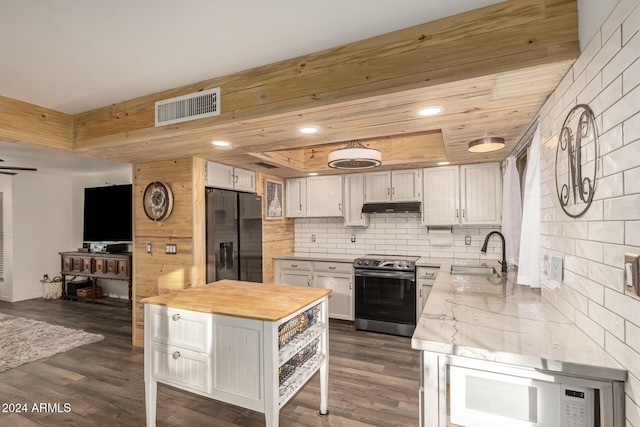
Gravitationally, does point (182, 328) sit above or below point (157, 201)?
below

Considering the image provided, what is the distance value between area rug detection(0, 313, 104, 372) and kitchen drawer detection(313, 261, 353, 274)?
9.52 ft

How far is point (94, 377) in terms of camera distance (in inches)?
115

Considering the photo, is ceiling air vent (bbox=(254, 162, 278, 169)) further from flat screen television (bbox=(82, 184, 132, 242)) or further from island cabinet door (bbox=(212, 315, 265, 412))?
flat screen television (bbox=(82, 184, 132, 242))

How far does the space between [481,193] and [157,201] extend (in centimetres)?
390

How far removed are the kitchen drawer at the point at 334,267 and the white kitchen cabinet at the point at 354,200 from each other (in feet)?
2.08

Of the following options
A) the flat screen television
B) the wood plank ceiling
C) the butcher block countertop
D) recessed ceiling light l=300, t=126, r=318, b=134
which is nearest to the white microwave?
the butcher block countertop

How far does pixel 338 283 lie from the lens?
172 inches

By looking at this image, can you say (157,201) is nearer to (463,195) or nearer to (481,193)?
(463,195)

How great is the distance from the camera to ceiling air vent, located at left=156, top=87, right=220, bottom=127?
2186mm

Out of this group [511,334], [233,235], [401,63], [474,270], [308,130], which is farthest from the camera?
[233,235]

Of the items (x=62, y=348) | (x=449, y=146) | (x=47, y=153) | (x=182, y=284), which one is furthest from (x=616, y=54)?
(x=47, y=153)

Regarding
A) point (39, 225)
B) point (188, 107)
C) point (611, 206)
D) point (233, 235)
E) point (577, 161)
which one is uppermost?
point (188, 107)

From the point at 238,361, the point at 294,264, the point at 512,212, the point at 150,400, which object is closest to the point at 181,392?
the point at 150,400

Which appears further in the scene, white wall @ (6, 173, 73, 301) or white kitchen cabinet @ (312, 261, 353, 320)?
white wall @ (6, 173, 73, 301)
